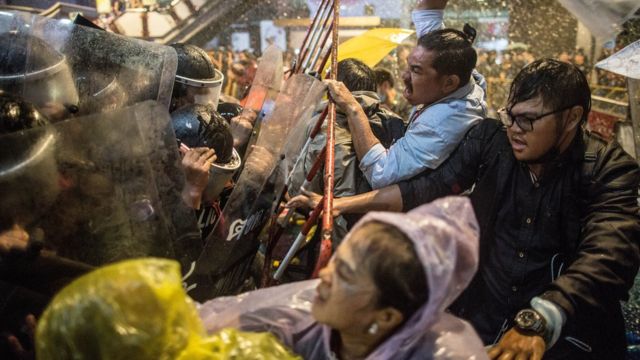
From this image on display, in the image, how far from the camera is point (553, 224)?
2.27m

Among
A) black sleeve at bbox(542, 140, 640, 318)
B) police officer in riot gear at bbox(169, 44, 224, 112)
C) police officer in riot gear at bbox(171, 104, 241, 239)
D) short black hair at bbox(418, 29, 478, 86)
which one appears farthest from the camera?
police officer in riot gear at bbox(169, 44, 224, 112)

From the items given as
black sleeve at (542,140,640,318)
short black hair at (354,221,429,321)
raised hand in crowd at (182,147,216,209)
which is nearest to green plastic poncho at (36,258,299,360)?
short black hair at (354,221,429,321)

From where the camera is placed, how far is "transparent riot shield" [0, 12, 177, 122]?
8.52 ft

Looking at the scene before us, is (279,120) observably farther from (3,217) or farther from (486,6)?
(486,6)

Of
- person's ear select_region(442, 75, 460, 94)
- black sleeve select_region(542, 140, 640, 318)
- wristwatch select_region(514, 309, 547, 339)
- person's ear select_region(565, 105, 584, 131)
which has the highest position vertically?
person's ear select_region(565, 105, 584, 131)

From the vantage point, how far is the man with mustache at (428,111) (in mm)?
2744

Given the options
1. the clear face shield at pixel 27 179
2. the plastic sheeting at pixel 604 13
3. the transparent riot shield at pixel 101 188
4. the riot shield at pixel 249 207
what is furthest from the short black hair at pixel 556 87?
the clear face shield at pixel 27 179

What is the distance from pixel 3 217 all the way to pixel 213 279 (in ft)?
2.87

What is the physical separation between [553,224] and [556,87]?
1.91ft

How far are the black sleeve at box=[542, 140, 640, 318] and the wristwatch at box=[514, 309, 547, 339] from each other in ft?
0.34

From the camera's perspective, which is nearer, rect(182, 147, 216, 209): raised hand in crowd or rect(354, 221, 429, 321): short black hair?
rect(354, 221, 429, 321): short black hair

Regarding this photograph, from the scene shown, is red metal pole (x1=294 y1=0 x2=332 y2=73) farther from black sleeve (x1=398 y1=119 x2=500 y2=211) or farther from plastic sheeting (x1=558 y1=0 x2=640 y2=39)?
plastic sheeting (x1=558 y1=0 x2=640 y2=39)

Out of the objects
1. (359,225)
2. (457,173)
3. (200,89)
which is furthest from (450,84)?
(359,225)

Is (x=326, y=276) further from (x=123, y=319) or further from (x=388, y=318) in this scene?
(x=123, y=319)
